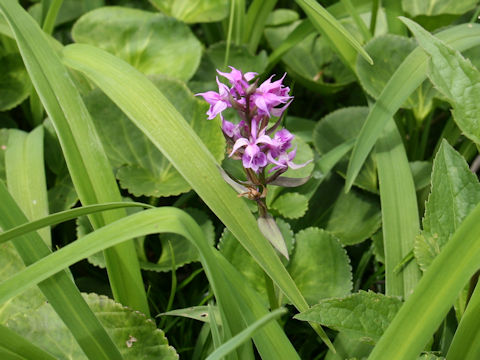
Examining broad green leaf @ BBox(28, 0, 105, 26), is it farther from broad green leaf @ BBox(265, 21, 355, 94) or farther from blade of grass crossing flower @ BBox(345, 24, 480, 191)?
blade of grass crossing flower @ BBox(345, 24, 480, 191)

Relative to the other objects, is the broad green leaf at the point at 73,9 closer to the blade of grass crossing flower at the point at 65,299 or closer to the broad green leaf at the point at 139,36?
the broad green leaf at the point at 139,36

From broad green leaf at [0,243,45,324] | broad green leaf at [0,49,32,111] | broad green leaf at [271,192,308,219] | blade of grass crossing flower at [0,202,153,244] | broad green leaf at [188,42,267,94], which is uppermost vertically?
broad green leaf at [188,42,267,94]

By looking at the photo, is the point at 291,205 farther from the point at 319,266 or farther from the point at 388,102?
the point at 388,102

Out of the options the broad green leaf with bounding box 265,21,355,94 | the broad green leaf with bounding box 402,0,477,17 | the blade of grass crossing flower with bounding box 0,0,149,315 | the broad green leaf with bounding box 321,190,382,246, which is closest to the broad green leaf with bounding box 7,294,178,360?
the blade of grass crossing flower with bounding box 0,0,149,315

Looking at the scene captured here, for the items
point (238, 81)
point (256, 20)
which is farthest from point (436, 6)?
point (238, 81)

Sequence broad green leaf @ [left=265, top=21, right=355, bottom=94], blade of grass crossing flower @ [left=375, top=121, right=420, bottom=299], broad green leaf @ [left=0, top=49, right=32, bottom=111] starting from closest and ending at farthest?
blade of grass crossing flower @ [left=375, top=121, right=420, bottom=299] → broad green leaf @ [left=0, top=49, right=32, bottom=111] → broad green leaf @ [left=265, top=21, right=355, bottom=94]

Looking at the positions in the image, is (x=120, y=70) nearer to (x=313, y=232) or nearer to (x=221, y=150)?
(x=221, y=150)

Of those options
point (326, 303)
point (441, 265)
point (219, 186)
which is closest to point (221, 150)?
point (219, 186)
